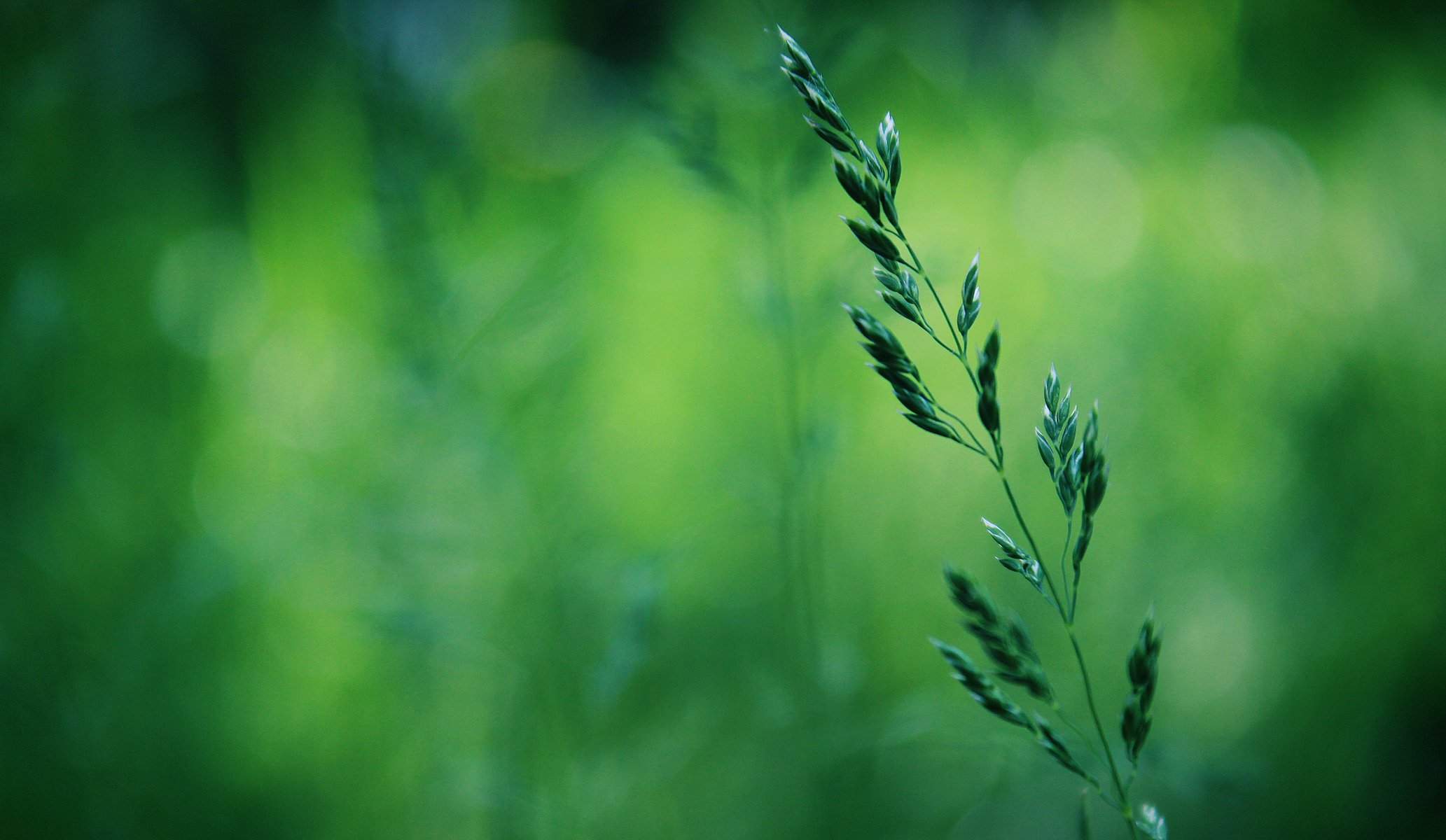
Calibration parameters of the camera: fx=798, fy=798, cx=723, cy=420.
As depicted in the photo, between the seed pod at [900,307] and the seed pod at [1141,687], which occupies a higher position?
the seed pod at [900,307]

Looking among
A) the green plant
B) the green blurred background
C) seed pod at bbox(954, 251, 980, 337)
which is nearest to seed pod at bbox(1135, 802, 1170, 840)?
the green plant

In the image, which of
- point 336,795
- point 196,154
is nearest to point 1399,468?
point 336,795

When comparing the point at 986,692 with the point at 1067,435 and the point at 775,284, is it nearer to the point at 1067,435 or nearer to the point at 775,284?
the point at 1067,435

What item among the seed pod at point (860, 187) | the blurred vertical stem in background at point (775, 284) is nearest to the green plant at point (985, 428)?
the seed pod at point (860, 187)

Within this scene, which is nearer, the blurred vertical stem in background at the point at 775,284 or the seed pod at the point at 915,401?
the seed pod at the point at 915,401

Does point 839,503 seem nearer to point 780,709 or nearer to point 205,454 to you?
point 780,709

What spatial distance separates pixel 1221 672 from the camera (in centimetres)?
68

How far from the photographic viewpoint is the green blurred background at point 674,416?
50 cm

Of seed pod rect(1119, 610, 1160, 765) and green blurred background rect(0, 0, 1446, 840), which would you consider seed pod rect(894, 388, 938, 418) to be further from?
green blurred background rect(0, 0, 1446, 840)

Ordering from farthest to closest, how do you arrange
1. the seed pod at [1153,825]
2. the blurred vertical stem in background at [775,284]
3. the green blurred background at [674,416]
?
the green blurred background at [674,416], the blurred vertical stem in background at [775,284], the seed pod at [1153,825]

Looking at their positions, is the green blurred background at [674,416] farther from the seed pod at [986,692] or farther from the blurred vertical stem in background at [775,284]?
the seed pod at [986,692]

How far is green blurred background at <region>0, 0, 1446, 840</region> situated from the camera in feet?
1.63

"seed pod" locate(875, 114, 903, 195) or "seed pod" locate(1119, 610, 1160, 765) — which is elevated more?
"seed pod" locate(875, 114, 903, 195)

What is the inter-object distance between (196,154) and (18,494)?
0.56 m
